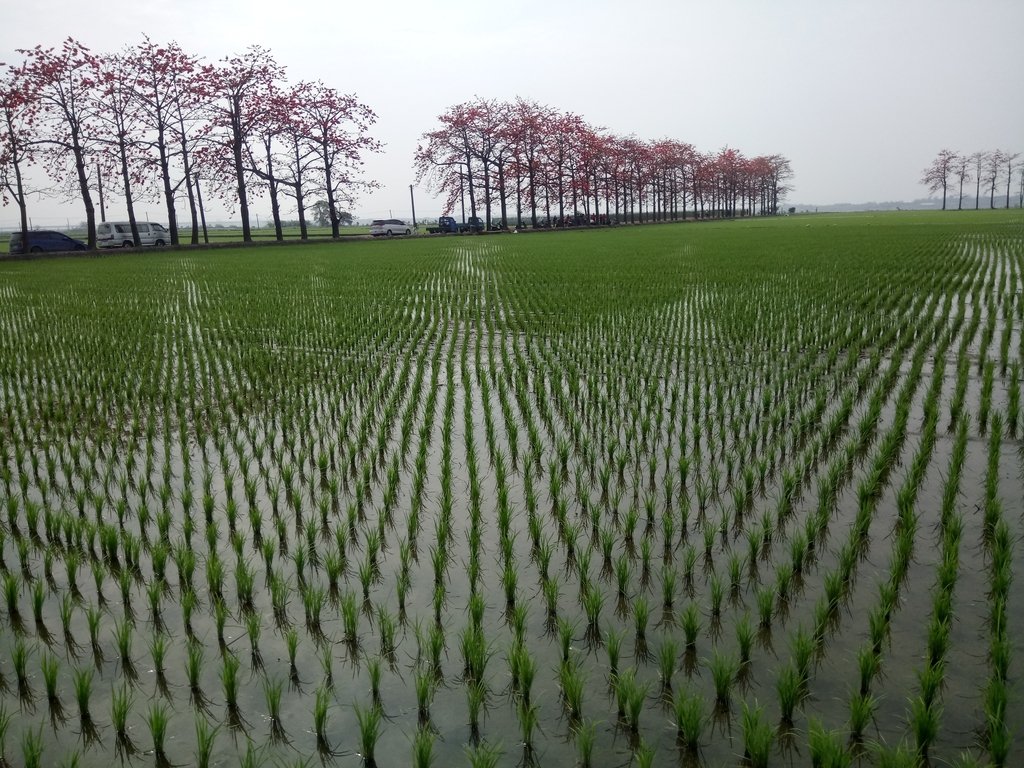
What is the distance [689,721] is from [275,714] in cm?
135

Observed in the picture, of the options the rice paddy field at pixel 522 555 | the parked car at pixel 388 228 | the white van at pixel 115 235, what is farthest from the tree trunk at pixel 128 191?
the rice paddy field at pixel 522 555

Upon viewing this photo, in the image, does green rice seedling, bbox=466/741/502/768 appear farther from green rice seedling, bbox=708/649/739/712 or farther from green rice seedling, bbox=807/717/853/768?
green rice seedling, bbox=807/717/853/768

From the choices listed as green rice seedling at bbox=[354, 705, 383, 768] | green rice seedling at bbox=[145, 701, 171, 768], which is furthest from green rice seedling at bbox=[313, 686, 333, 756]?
green rice seedling at bbox=[145, 701, 171, 768]

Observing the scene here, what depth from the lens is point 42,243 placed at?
101 feet

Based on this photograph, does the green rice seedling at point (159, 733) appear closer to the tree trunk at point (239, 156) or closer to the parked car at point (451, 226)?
the tree trunk at point (239, 156)

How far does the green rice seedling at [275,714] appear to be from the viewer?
8.07ft

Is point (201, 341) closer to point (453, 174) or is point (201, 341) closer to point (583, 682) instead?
point (583, 682)

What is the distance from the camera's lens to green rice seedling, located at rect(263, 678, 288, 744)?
8.07 feet

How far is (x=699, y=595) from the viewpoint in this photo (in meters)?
3.26

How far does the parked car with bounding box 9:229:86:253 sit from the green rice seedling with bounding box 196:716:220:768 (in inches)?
1316

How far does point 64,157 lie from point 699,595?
3599 cm

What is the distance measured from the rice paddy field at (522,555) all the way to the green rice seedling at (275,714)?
2 centimetres

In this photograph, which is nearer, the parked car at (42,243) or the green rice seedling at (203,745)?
the green rice seedling at (203,745)

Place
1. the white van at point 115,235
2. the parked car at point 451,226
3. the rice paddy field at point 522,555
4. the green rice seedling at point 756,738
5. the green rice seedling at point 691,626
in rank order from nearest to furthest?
1. the green rice seedling at point 756,738
2. the rice paddy field at point 522,555
3. the green rice seedling at point 691,626
4. the white van at point 115,235
5. the parked car at point 451,226
